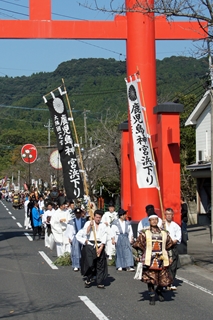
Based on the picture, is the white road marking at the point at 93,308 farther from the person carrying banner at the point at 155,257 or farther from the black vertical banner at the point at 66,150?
the black vertical banner at the point at 66,150

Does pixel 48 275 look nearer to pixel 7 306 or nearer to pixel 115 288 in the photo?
pixel 115 288

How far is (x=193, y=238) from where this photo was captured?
22.2 m

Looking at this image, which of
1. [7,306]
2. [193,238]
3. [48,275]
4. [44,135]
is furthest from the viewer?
[44,135]

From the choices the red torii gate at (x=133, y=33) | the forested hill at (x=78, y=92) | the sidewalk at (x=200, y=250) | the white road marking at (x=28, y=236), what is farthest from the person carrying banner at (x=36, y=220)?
the forested hill at (x=78, y=92)

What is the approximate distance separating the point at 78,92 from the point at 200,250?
73997mm

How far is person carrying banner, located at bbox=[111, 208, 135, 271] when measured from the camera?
45.6 ft

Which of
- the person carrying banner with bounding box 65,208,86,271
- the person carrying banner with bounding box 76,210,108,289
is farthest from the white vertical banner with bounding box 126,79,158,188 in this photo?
the person carrying banner with bounding box 76,210,108,289

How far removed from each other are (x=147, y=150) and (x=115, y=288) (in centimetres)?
470

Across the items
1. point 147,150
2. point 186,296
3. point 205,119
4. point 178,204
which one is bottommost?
point 186,296

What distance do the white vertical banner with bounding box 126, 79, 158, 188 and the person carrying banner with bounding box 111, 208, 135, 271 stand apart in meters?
1.16

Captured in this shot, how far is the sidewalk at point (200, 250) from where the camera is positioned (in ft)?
48.6

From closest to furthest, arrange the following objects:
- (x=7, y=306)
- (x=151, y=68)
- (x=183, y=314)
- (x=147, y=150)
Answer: (x=183, y=314), (x=7, y=306), (x=147, y=150), (x=151, y=68)

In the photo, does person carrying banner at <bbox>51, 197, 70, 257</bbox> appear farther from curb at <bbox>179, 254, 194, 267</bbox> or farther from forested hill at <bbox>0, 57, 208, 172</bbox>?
forested hill at <bbox>0, 57, 208, 172</bbox>

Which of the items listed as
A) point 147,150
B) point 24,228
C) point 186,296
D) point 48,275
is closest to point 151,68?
point 147,150
